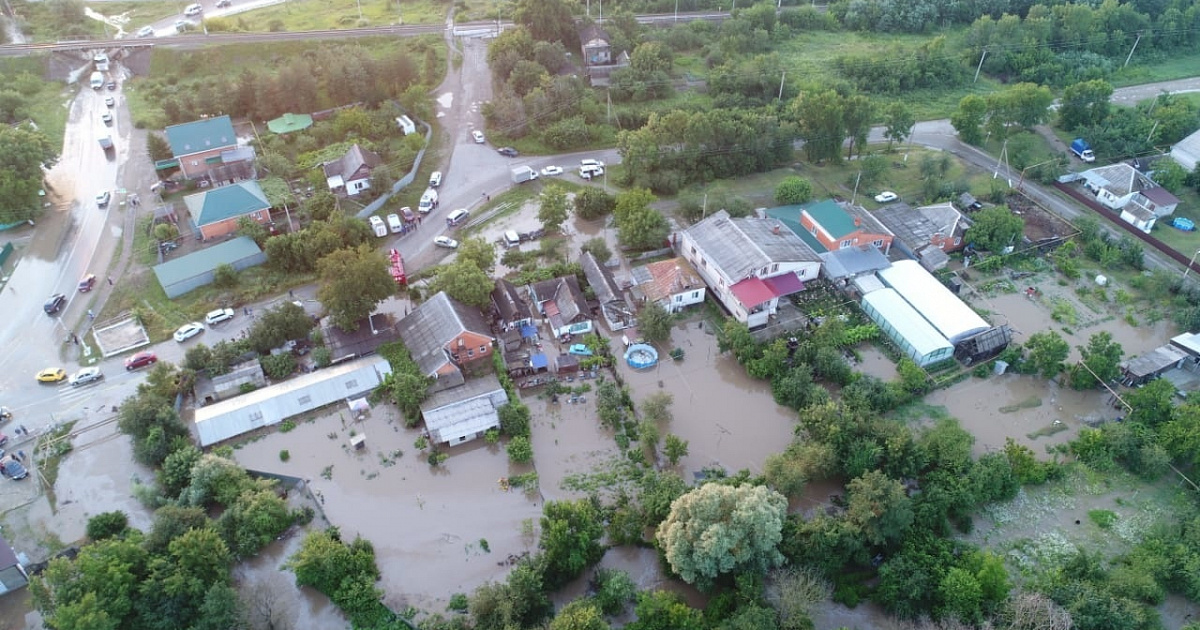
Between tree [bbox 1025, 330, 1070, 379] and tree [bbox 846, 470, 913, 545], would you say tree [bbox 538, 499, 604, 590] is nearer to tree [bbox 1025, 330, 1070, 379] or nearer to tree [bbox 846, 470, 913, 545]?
tree [bbox 846, 470, 913, 545]

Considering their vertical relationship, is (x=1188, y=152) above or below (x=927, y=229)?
below

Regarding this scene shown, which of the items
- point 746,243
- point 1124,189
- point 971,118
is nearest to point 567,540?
point 746,243

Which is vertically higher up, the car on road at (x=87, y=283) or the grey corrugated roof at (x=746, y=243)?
the car on road at (x=87, y=283)

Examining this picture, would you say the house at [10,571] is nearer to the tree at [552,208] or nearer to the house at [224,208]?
the house at [224,208]

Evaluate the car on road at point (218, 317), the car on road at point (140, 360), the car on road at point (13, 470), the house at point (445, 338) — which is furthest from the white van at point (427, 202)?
the car on road at point (13, 470)

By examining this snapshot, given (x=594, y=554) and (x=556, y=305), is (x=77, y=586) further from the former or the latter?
(x=556, y=305)

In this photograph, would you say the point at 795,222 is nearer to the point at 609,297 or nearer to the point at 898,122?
the point at 609,297

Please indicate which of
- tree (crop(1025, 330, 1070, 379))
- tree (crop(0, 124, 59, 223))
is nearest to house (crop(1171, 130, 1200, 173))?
tree (crop(1025, 330, 1070, 379))

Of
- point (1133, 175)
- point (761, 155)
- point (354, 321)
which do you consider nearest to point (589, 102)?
point (761, 155)
